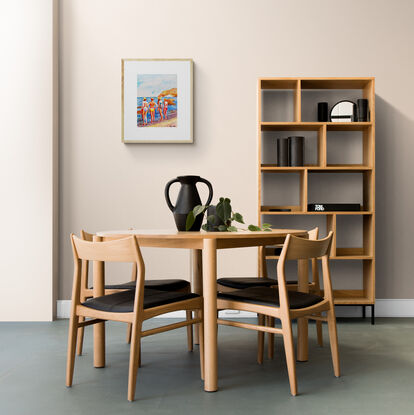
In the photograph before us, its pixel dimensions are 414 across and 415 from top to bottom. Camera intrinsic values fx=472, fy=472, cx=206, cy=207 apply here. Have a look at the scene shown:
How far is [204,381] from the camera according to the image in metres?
2.35


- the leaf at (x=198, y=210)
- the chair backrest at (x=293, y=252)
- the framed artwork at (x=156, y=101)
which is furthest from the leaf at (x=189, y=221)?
the framed artwork at (x=156, y=101)

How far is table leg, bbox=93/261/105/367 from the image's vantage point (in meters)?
2.57

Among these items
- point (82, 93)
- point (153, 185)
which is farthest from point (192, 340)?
point (82, 93)

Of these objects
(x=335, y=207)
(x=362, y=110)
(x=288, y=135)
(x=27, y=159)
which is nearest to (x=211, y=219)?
(x=335, y=207)

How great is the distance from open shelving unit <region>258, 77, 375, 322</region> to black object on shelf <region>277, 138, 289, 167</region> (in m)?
0.07

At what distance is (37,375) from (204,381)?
91 cm

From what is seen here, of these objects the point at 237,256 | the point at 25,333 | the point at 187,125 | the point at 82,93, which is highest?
the point at 82,93

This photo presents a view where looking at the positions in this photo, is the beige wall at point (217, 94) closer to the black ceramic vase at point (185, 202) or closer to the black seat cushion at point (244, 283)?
the black seat cushion at point (244, 283)

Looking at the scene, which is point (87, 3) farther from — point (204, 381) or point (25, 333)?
point (204, 381)

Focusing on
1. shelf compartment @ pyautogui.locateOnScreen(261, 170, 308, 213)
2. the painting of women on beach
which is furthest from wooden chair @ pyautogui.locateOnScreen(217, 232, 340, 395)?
the painting of women on beach

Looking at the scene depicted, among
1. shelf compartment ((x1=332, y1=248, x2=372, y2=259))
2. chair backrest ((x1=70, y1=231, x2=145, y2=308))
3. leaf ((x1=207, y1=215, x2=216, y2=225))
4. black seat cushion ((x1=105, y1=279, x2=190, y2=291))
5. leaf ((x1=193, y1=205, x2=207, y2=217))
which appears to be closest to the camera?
chair backrest ((x1=70, y1=231, x2=145, y2=308))

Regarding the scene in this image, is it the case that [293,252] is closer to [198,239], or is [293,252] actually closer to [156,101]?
[198,239]

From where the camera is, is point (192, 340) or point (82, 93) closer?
point (192, 340)

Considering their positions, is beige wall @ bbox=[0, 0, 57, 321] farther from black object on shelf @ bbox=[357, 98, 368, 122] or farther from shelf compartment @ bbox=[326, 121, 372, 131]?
black object on shelf @ bbox=[357, 98, 368, 122]
